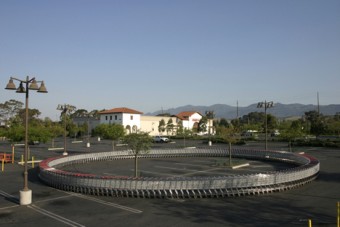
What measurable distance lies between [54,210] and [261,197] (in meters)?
10.0

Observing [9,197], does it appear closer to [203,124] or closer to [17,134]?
[17,134]

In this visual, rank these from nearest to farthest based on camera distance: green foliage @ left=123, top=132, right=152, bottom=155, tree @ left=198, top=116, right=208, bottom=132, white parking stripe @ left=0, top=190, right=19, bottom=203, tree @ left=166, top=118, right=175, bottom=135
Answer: white parking stripe @ left=0, top=190, right=19, bottom=203
green foliage @ left=123, top=132, right=152, bottom=155
tree @ left=166, top=118, right=175, bottom=135
tree @ left=198, top=116, right=208, bottom=132

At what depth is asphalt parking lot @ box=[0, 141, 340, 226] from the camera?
12438 millimetres

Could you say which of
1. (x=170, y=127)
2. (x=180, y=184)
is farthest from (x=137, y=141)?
(x=170, y=127)

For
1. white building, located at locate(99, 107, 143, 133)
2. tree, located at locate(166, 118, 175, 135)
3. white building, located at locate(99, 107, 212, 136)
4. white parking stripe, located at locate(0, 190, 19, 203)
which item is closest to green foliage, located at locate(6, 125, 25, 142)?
white parking stripe, located at locate(0, 190, 19, 203)

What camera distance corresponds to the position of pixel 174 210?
46.2 feet

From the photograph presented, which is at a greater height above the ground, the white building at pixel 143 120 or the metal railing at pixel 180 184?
the white building at pixel 143 120

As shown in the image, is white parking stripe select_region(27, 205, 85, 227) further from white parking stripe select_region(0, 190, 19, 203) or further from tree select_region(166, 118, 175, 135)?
tree select_region(166, 118, 175, 135)

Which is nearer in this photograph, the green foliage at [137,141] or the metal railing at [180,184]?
the metal railing at [180,184]

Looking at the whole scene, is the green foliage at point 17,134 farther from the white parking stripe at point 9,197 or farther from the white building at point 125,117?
the white building at point 125,117

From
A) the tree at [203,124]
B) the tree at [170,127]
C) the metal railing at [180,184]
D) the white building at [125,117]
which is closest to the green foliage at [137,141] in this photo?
the metal railing at [180,184]

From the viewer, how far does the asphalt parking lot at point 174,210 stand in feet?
40.8

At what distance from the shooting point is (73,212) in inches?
552

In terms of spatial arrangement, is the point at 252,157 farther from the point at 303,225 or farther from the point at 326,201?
the point at 303,225
